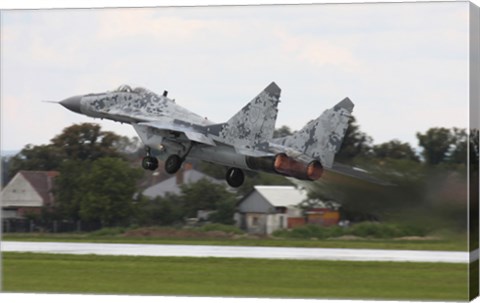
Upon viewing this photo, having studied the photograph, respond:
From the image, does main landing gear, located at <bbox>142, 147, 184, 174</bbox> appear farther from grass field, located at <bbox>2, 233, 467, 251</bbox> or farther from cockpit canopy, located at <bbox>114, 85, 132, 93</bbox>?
grass field, located at <bbox>2, 233, 467, 251</bbox>

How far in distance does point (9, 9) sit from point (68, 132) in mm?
3542

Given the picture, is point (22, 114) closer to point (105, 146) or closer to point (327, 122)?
point (105, 146)

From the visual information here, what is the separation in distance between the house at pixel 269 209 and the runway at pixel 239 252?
0.57 m

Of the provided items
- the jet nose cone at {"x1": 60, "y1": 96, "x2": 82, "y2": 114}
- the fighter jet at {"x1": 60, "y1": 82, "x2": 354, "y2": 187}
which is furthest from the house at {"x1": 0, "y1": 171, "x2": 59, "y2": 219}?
the fighter jet at {"x1": 60, "y1": 82, "x2": 354, "y2": 187}

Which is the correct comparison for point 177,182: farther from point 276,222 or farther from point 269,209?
point 276,222

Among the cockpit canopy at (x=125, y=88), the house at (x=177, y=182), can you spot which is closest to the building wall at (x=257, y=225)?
the house at (x=177, y=182)

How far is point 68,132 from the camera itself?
122ft

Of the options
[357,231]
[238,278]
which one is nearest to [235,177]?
[238,278]

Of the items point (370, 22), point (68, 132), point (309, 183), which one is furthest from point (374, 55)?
point (68, 132)

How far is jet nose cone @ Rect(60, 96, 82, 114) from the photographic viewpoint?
3659 cm

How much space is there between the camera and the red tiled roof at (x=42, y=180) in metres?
37.2

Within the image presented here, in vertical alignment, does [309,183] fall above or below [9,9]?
below

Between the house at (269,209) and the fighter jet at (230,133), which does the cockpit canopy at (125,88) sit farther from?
the house at (269,209)

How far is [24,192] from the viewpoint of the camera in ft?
123
